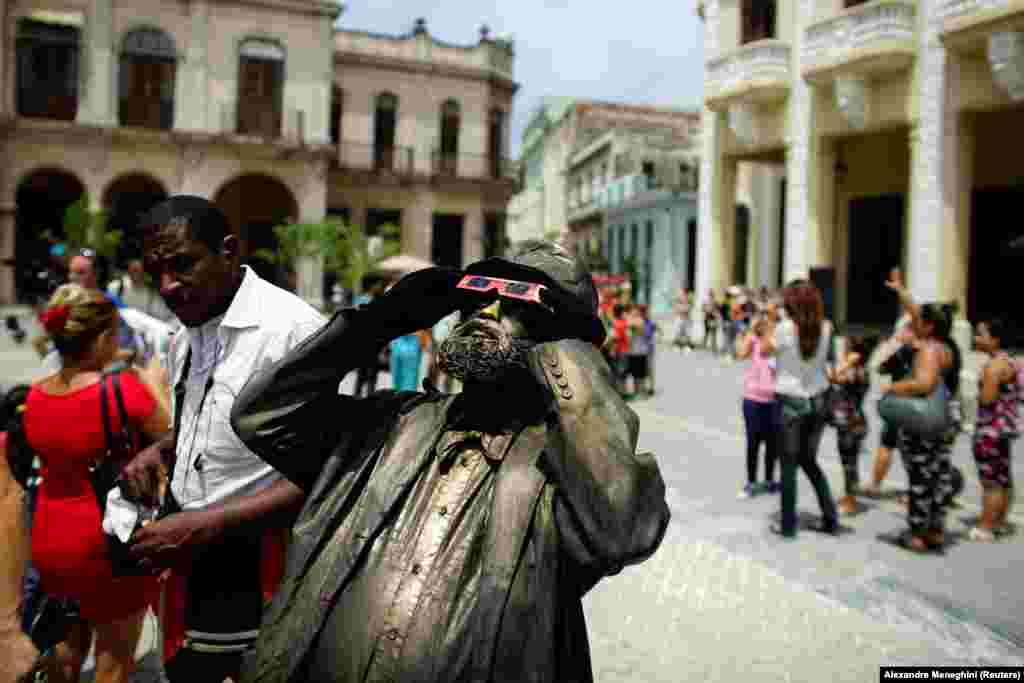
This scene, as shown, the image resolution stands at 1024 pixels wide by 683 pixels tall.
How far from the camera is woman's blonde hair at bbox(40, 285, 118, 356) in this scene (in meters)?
2.75

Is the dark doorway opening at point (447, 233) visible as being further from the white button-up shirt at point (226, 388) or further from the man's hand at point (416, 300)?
the man's hand at point (416, 300)

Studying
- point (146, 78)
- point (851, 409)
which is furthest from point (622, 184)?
point (851, 409)

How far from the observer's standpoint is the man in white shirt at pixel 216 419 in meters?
2.12

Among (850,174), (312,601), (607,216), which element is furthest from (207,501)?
(607,216)

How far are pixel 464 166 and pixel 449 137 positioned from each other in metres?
1.38

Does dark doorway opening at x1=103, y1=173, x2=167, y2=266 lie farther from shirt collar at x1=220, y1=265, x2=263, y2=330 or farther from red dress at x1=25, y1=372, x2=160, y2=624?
shirt collar at x1=220, y1=265, x2=263, y2=330

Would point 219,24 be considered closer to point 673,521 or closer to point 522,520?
point 673,521

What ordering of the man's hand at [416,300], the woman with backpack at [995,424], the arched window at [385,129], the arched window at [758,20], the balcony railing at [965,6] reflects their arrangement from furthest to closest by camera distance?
the arched window at [385,129] < the arched window at [758,20] < the balcony railing at [965,6] < the woman with backpack at [995,424] < the man's hand at [416,300]

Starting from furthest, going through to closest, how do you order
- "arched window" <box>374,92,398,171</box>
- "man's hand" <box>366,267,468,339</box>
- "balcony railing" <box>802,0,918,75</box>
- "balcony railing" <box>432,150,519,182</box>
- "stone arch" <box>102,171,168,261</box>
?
1. "balcony railing" <box>432,150,519,182</box>
2. "arched window" <box>374,92,398,171</box>
3. "stone arch" <box>102,171,168,261</box>
4. "balcony railing" <box>802,0,918,75</box>
5. "man's hand" <box>366,267,468,339</box>

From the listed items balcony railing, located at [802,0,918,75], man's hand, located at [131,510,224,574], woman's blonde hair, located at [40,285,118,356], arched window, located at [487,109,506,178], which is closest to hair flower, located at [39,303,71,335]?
woman's blonde hair, located at [40,285,118,356]

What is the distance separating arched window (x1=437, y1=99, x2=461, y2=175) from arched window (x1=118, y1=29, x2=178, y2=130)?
10.7 metres

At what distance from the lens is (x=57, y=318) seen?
277 centimetres

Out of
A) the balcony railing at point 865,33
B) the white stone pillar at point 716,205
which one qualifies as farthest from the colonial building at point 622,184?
the balcony railing at point 865,33

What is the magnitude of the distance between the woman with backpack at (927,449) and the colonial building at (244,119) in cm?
2296
